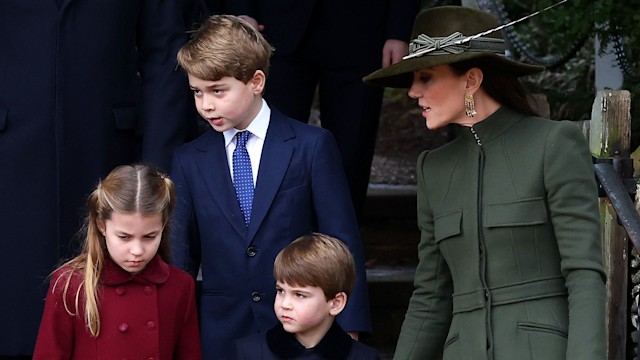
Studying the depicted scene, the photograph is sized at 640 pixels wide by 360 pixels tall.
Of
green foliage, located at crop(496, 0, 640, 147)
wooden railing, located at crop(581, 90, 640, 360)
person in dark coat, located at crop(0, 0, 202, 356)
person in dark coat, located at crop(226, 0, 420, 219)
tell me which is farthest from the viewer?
person in dark coat, located at crop(226, 0, 420, 219)

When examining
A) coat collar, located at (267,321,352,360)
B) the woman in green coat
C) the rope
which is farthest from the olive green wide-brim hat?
the rope

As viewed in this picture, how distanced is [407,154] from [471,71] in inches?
202

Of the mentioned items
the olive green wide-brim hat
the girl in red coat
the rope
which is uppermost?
the olive green wide-brim hat

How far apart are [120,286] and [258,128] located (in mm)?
719

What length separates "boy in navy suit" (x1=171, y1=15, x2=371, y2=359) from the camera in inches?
179

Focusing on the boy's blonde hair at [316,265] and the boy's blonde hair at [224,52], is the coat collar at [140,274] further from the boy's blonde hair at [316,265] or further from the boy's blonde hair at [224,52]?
the boy's blonde hair at [224,52]

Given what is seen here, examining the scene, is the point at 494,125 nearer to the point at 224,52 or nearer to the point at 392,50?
the point at 224,52

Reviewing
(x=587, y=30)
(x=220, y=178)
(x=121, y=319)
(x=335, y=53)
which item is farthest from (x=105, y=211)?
(x=587, y=30)

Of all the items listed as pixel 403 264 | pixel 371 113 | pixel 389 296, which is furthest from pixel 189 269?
pixel 403 264

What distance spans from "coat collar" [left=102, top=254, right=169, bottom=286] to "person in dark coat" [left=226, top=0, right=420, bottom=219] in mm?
1678

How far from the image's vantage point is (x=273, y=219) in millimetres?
4602

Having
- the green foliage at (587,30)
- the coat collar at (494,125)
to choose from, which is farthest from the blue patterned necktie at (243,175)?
the green foliage at (587,30)

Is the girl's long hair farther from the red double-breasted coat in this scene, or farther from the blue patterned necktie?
the blue patterned necktie

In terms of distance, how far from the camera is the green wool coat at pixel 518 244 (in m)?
3.86
